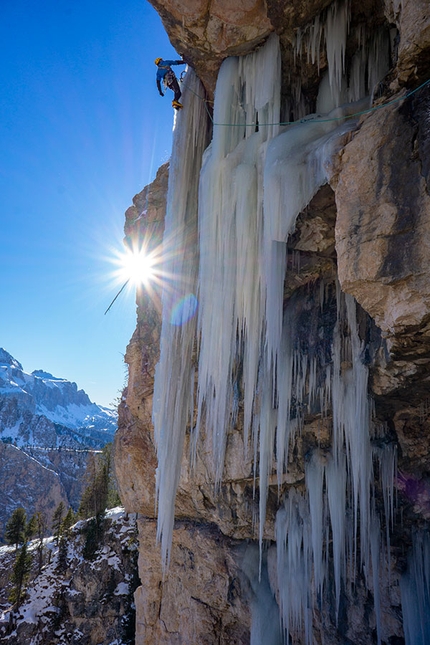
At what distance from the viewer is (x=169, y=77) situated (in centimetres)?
697

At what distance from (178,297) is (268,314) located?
2501 millimetres

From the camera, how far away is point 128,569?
16750 millimetres

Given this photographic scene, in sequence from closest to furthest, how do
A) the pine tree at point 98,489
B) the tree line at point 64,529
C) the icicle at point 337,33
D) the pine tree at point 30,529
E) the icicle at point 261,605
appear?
the icicle at point 337,33, the icicle at point 261,605, the tree line at point 64,529, the pine tree at point 98,489, the pine tree at point 30,529

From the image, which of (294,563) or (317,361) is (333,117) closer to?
(317,361)

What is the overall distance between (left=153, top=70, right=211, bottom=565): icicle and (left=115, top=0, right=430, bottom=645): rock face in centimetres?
8

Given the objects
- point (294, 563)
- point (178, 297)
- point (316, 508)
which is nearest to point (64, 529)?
point (294, 563)

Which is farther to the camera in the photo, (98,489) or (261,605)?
(98,489)

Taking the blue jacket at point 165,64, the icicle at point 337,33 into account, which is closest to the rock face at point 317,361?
the icicle at point 337,33

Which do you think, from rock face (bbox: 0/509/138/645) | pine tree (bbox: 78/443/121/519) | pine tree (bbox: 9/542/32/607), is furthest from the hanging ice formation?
pine tree (bbox: 78/443/121/519)

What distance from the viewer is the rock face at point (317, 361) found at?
3.85 metres

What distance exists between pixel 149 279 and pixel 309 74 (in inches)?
210

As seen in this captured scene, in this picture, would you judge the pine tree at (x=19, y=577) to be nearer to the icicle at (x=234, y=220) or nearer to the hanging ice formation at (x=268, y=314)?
the hanging ice formation at (x=268, y=314)

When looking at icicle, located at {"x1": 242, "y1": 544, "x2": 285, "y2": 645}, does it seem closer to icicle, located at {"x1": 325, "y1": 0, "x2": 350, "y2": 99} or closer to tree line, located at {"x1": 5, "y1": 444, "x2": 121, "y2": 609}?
icicle, located at {"x1": 325, "y1": 0, "x2": 350, "y2": 99}

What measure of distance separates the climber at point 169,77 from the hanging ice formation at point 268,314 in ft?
0.70
